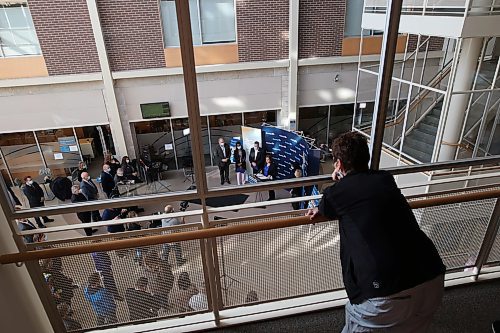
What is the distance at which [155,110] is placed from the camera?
9.23 m

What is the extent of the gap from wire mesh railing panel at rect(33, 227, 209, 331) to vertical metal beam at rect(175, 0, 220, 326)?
168 millimetres

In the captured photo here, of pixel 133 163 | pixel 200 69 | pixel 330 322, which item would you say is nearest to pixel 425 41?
pixel 200 69

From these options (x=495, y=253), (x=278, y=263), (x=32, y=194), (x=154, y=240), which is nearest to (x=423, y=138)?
(x=495, y=253)

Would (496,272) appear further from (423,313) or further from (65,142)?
(65,142)

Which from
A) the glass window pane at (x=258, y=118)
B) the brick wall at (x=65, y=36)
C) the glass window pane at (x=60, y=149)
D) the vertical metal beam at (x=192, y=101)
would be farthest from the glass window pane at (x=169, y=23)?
the vertical metal beam at (x=192, y=101)

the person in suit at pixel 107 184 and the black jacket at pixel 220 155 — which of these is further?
the black jacket at pixel 220 155

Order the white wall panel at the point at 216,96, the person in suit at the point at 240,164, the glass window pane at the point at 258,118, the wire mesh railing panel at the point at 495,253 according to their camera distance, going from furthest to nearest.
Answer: the glass window pane at the point at 258,118 < the white wall panel at the point at 216,96 < the person in suit at the point at 240,164 < the wire mesh railing panel at the point at 495,253

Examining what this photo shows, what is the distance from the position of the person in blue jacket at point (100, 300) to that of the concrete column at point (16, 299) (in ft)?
0.92

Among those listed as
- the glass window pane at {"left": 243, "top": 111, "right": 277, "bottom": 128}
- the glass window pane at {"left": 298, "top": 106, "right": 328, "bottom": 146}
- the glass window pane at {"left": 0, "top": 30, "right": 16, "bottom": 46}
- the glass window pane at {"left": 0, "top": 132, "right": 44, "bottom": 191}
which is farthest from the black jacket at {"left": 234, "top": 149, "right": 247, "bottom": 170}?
the glass window pane at {"left": 0, "top": 30, "right": 16, "bottom": 46}

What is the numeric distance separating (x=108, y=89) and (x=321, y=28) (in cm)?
590

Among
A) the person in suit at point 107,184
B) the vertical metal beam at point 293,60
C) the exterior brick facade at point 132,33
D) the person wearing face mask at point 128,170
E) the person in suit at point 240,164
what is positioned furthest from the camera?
the vertical metal beam at point 293,60

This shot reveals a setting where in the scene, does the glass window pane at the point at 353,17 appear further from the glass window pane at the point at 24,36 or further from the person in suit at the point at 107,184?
the glass window pane at the point at 24,36

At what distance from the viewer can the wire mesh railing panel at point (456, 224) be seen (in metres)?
2.31

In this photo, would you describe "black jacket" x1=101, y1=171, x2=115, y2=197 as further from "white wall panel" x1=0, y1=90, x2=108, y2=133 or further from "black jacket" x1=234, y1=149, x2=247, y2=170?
"black jacket" x1=234, y1=149, x2=247, y2=170
